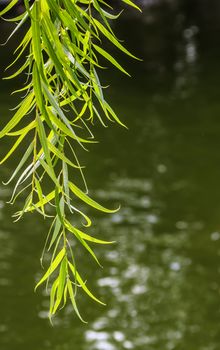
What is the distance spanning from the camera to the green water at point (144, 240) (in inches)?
125

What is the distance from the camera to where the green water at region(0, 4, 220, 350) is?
3.19 m

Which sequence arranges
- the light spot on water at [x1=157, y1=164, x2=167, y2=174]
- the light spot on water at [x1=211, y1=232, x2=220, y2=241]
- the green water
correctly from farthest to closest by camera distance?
the light spot on water at [x1=157, y1=164, x2=167, y2=174] < the light spot on water at [x1=211, y1=232, x2=220, y2=241] < the green water

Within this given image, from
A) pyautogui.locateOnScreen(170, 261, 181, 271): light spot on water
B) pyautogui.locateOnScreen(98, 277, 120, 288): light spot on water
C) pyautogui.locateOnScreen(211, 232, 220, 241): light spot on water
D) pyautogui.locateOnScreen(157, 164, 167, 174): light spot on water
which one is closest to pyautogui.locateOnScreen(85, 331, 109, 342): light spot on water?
pyautogui.locateOnScreen(98, 277, 120, 288): light spot on water

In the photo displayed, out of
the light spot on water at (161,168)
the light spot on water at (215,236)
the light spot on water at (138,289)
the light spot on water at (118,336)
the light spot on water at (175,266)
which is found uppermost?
the light spot on water at (118,336)

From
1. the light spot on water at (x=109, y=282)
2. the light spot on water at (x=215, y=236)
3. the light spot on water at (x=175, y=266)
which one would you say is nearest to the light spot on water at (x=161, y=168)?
the light spot on water at (x=215, y=236)

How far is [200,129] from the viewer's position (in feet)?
17.2

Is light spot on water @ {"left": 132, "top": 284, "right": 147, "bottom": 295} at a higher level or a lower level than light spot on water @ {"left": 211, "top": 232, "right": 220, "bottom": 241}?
higher

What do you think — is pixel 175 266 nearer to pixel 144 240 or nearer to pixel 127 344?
pixel 144 240

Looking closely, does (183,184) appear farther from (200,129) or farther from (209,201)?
(200,129)

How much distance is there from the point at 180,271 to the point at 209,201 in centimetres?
79

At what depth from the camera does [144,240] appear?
3.85 m

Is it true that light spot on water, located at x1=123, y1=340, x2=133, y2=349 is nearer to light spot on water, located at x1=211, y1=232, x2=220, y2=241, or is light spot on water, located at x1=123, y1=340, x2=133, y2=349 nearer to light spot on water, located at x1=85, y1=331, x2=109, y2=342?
light spot on water, located at x1=85, y1=331, x2=109, y2=342

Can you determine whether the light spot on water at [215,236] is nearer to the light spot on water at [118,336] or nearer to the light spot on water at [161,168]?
the light spot on water at [161,168]

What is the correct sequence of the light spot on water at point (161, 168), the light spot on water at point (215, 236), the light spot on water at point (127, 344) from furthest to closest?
the light spot on water at point (161, 168) < the light spot on water at point (215, 236) < the light spot on water at point (127, 344)
